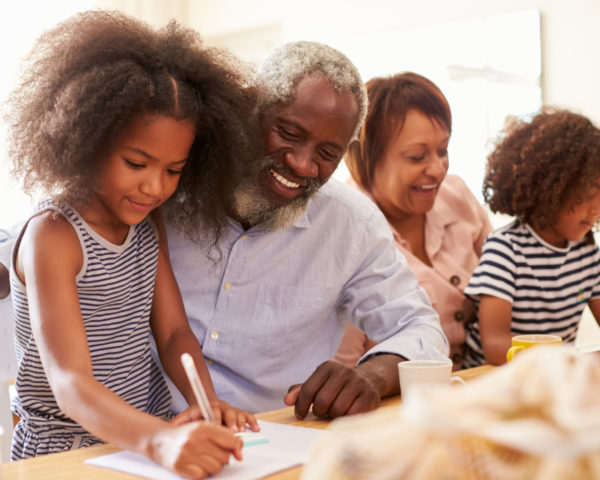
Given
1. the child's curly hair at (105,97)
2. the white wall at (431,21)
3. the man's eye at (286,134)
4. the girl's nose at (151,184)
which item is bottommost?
the girl's nose at (151,184)

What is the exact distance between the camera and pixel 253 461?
1.01 meters

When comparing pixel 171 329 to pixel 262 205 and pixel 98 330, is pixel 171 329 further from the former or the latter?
pixel 262 205

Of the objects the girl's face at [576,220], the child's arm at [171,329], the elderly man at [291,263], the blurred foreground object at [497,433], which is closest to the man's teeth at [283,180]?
the elderly man at [291,263]

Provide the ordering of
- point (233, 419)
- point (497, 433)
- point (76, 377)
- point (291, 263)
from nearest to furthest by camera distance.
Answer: point (497, 433) < point (76, 377) < point (233, 419) < point (291, 263)

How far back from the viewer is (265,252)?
171 cm


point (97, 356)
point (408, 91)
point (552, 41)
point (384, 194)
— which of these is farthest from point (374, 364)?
point (552, 41)

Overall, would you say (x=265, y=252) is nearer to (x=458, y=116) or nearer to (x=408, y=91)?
(x=408, y=91)

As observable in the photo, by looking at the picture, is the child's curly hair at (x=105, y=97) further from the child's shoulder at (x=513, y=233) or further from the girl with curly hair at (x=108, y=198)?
the child's shoulder at (x=513, y=233)

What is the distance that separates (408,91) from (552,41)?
1.71m

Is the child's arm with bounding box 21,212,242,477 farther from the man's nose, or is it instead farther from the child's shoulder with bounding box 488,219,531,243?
the child's shoulder with bounding box 488,219,531,243

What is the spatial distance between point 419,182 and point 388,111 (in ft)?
0.83

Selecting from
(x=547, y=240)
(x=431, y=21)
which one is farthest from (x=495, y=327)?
(x=431, y=21)

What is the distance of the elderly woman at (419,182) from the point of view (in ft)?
7.26

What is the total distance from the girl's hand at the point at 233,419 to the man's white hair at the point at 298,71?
74 centimetres
